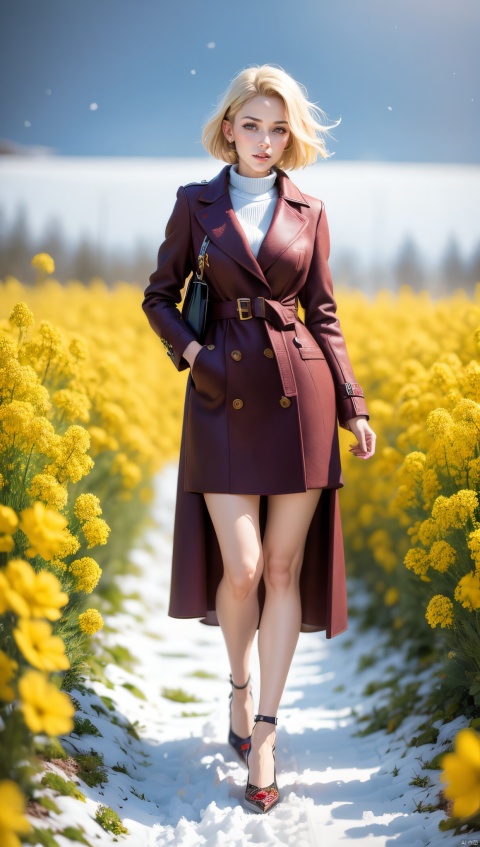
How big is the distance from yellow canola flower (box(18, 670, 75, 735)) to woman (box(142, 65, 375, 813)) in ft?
3.12

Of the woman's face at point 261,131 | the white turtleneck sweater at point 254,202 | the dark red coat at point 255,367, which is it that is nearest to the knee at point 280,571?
the dark red coat at point 255,367

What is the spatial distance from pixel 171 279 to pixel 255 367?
0.40 metres

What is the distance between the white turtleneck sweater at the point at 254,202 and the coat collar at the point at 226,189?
0.07 feet

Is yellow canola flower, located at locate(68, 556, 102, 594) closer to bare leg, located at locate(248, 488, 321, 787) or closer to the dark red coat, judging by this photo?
the dark red coat

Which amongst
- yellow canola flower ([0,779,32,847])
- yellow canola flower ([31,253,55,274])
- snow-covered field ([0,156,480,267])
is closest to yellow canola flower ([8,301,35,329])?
yellow canola flower ([31,253,55,274])

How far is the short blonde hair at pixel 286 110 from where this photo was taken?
243 centimetres

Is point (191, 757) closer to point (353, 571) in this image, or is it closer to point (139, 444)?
point (139, 444)

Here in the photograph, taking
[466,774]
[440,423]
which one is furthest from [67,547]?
[466,774]

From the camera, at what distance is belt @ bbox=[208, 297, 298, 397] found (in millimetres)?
2357

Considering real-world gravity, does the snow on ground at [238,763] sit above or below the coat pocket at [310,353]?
below

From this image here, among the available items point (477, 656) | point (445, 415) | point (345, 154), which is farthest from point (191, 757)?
point (345, 154)

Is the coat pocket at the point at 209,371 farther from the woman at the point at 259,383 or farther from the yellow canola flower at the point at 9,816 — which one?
the yellow canola flower at the point at 9,816

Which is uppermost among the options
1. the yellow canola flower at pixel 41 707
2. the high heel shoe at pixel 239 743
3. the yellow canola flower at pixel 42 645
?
the yellow canola flower at pixel 42 645

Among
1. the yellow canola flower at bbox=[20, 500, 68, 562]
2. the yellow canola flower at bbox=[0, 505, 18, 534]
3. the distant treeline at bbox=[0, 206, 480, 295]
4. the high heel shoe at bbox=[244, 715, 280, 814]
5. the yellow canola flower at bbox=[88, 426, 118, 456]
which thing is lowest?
the high heel shoe at bbox=[244, 715, 280, 814]
